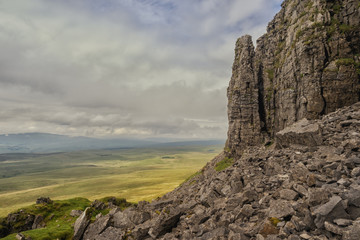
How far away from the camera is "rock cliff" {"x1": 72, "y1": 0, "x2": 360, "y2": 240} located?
1340 cm

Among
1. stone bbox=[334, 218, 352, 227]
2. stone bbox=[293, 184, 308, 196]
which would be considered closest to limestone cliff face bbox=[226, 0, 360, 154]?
stone bbox=[293, 184, 308, 196]

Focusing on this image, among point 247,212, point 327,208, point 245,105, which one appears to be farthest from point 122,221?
point 245,105

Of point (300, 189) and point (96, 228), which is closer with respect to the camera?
point (300, 189)

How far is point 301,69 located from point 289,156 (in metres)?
36.1

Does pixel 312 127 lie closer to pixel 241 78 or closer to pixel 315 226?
pixel 315 226

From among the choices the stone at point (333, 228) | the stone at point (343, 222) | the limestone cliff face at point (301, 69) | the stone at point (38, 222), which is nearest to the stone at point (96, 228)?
the stone at point (333, 228)

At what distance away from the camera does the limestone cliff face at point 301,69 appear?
46.7 m

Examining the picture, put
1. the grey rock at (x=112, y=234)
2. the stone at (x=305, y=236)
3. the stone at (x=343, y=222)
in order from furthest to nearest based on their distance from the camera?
the grey rock at (x=112, y=234), the stone at (x=305, y=236), the stone at (x=343, y=222)

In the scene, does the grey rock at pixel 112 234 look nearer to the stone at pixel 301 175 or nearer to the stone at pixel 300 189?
the stone at pixel 300 189

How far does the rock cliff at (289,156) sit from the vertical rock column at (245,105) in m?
0.43

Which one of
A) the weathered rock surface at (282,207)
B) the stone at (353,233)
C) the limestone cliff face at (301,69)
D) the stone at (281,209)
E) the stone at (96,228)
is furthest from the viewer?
the limestone cliff face at (301,69)

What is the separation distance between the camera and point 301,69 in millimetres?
52531

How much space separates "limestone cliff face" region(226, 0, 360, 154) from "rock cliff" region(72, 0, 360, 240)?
24 cm

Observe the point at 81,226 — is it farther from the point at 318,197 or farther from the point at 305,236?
the point at 318,197
